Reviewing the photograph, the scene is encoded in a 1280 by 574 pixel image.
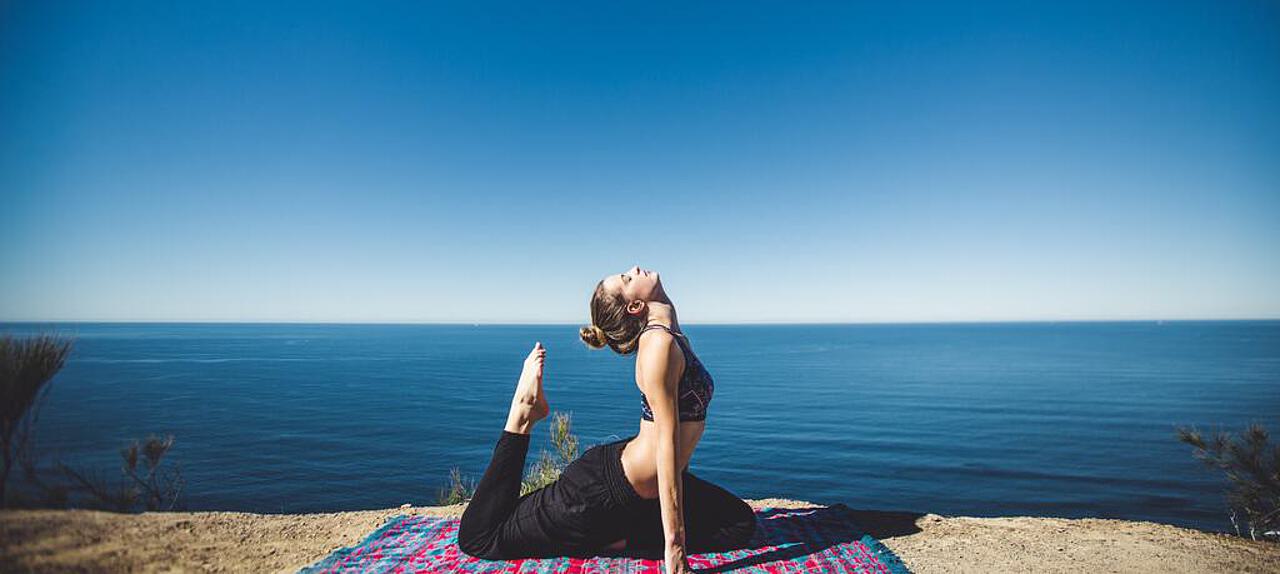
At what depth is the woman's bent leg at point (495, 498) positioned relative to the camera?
3949mm

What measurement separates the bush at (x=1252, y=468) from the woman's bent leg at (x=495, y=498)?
8.15m

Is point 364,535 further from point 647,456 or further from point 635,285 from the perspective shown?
point 635,285

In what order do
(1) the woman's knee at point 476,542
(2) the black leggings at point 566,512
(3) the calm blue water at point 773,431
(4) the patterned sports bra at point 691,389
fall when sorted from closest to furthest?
(4) the patterned sports bra at point 691,389 → (2) the black leggings at point 566,512 → (1) the woman's knee at point 476,542 → (3) the calm blue water at point 773,431

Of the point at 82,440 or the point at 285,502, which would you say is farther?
the point at 285,502

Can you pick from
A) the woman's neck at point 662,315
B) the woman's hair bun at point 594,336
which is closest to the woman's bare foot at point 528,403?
the woman's hair bun at point 594,336

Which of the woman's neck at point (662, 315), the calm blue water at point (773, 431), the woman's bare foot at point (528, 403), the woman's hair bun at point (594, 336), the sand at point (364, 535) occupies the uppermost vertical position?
the woman's neck at point (662, 315)

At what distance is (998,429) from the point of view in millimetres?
28938

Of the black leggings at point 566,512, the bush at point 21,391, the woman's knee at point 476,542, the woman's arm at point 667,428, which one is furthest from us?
the woman's knee at point 476,542

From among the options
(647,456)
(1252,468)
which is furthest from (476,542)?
(1252,468)

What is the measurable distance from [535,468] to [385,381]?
4891 centimetres

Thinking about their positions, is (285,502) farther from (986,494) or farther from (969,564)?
(986,494)

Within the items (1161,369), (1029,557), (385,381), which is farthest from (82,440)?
(1161,369)

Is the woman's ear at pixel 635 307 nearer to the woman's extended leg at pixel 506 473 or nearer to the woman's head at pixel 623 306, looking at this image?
the woman's head at pixel 623 306

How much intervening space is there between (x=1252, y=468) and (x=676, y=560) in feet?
25.6
